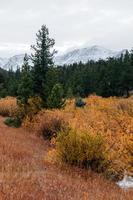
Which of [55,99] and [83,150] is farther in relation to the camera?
[55,99]

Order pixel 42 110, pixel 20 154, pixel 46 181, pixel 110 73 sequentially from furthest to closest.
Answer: pixel 110 73 < pixel 42 110 < pixel 20 154 < pixel 46 181

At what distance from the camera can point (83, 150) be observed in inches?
442

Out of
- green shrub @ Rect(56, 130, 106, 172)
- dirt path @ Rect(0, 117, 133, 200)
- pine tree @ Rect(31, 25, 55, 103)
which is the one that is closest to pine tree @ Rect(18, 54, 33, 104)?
pine tree @ Rect(31, 25, 55, 103)

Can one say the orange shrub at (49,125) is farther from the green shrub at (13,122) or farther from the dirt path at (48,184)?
the dirt path at (48,184)

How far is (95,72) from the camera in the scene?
80.7 meters

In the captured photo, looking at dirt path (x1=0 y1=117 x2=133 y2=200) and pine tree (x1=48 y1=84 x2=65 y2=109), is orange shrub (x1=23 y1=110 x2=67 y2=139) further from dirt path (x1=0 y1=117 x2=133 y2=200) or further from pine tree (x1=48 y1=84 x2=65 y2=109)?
dirt path (x1=0 y1=117 x2=133 y2=200)

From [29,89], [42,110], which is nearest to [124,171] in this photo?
[42,110]

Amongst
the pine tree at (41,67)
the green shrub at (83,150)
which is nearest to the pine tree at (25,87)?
the pine tree at (41,67)

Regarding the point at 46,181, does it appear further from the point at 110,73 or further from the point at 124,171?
the point at 110,73

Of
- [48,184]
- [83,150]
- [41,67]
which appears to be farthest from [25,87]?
[48,184]

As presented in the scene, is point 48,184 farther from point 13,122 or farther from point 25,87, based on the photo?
point 25,87

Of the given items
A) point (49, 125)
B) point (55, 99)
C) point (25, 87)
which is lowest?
point (49, 125)

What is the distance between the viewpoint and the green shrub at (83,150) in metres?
11.1

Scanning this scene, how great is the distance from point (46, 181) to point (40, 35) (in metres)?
22.7
